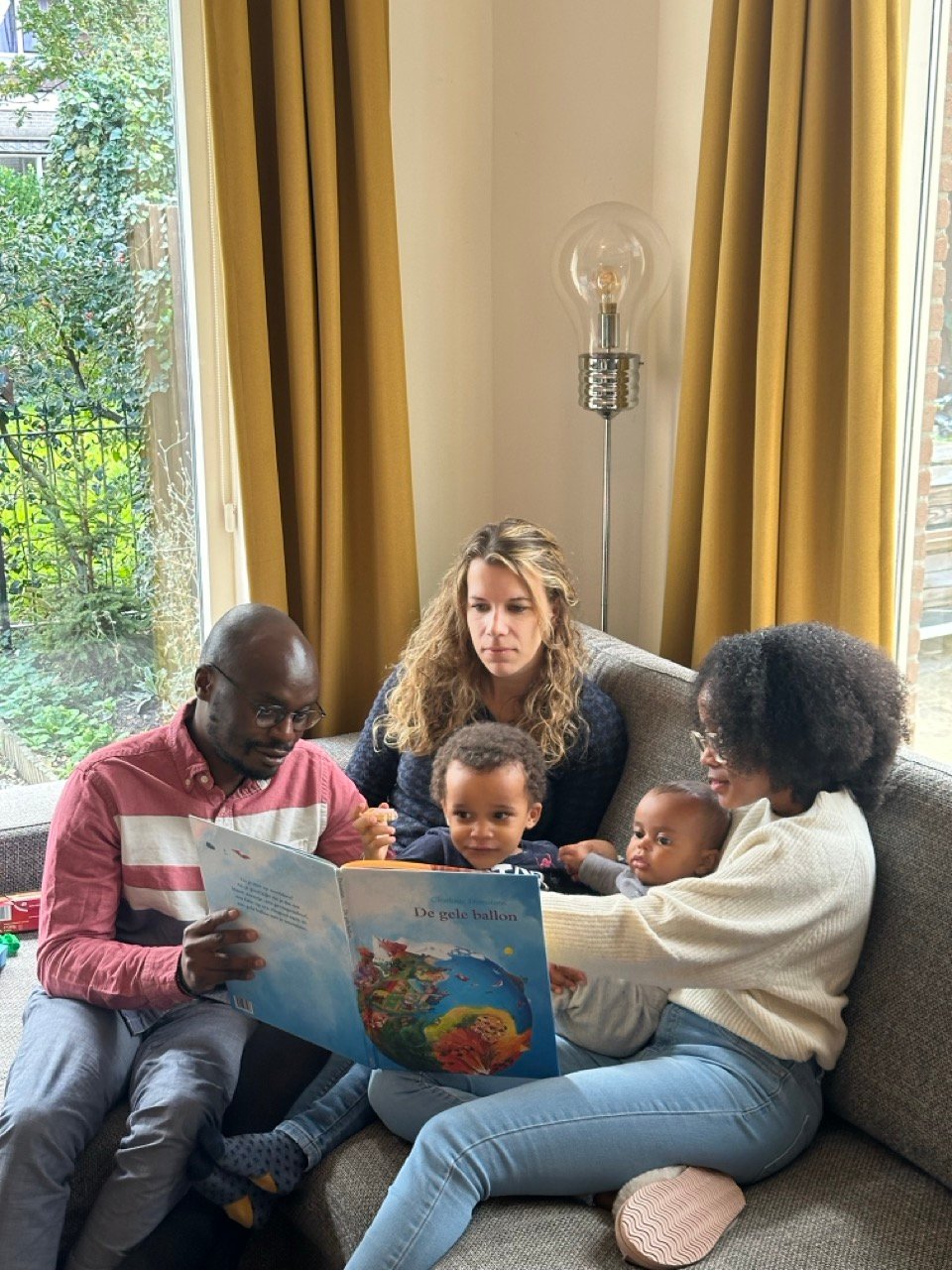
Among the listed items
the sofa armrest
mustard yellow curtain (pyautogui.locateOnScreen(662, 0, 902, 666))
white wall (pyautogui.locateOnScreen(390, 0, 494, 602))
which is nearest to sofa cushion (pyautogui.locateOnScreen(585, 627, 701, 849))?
mustard yellow curtain (pyautogui.locateOnScreen(662, 0, 902, 666))

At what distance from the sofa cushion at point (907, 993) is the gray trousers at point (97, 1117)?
0.85 meters

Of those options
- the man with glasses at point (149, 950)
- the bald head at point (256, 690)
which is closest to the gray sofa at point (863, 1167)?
the man with glasses at point (149, 950)

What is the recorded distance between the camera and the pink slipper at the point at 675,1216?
1.52m

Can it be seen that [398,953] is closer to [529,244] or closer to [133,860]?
[133,860]

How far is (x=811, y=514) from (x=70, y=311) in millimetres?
1608

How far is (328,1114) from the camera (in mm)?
1839

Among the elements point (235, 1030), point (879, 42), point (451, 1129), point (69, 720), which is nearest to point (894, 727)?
point (451, 1129)

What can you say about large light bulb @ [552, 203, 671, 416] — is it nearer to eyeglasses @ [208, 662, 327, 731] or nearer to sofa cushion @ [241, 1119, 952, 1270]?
eyeglasses @ [208, 662, 327, 731]

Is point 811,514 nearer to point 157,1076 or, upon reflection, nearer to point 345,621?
point 345,621

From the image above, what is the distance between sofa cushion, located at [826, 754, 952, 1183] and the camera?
167cm

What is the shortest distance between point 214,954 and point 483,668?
3.00 feet

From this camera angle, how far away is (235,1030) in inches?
74.7

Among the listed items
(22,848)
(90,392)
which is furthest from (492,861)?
(90,392)

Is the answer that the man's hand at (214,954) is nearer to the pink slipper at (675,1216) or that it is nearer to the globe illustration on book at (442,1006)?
the globe illustration on book at (442,1006)
